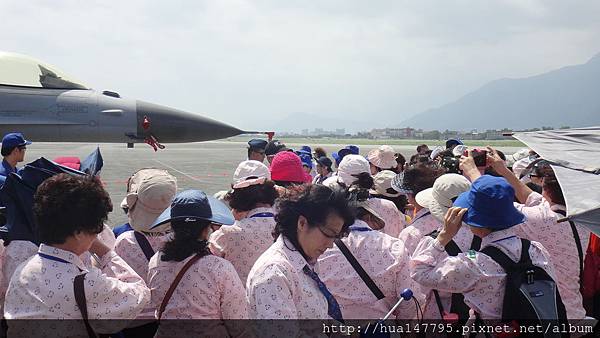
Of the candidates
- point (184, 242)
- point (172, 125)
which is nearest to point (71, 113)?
point (172, 125)

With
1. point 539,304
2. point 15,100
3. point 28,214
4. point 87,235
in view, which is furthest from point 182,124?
point 539,304

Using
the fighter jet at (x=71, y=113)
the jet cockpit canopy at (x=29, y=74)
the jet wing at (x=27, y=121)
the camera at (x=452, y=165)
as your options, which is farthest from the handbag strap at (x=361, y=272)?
the jet cockpit canopy at (x=29, y=74)

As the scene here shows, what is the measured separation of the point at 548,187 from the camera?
12.5 ft

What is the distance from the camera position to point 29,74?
10.1 meters

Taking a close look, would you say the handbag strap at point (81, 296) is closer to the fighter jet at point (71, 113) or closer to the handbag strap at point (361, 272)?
the handbag strap at point (361, 272)

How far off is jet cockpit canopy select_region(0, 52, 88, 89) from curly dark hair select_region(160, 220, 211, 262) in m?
8.94

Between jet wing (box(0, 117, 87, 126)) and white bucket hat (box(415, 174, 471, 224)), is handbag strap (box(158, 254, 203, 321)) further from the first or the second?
jet wing (box(0, 117, 87, 126))

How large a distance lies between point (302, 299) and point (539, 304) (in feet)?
4.18

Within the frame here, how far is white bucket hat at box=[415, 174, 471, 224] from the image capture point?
352cm

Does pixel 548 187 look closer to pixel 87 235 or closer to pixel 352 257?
pixel 352 257

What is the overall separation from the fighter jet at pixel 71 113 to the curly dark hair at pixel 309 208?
8.82 metres

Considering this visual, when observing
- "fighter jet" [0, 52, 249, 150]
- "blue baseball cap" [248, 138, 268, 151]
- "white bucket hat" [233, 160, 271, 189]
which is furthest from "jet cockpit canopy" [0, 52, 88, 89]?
"white bucket hat" [233, 160, 271, 189]

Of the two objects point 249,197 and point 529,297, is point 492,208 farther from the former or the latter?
point 249,197

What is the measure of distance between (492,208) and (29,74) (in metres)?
10.3
